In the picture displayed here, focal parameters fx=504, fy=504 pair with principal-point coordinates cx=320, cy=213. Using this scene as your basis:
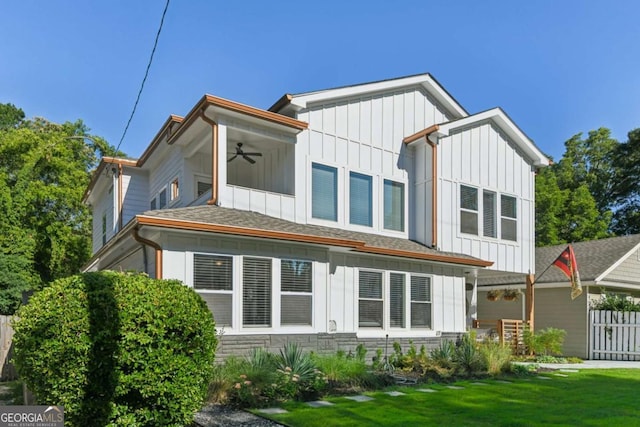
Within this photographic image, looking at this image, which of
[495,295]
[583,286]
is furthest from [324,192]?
[583,286]

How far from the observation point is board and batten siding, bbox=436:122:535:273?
47.9 feet

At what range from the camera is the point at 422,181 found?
14648mm

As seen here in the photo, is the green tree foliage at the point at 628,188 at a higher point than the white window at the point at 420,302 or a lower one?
higher

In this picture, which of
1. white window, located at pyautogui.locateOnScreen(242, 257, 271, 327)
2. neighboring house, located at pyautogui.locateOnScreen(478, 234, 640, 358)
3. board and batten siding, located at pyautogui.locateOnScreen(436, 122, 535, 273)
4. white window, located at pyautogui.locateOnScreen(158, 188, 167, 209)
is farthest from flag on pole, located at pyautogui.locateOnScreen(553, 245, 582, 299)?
white window, located at pyautogui.locateOnScreen(158, 188, 167, 209)

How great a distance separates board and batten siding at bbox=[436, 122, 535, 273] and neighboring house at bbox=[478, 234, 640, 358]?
8.39 feet

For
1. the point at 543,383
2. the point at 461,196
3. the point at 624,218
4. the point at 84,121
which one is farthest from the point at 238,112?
the point at 624,218

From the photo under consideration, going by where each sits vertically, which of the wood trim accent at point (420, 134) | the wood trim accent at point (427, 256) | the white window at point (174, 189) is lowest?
the wood trim accent at point (427, 256)

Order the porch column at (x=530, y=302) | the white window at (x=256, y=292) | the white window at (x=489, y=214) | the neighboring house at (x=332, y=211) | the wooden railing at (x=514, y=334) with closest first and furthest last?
the neighboring house at (x=332, y=211)
the white window at (x=256, y=292)
the white window at (x=489, y=214)
the wooden railing at (x=514, y=334)
the porch column at (x=530, y=302)

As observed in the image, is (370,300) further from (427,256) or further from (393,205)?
(393,205)

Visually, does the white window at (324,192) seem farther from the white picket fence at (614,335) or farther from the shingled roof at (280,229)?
the white picket fence at (614,335)

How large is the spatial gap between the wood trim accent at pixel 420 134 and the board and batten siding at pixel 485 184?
0.70 metres

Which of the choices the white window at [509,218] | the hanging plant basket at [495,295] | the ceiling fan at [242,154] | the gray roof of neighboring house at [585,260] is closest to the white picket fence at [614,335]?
the gray roof of neighboring house at [585,260]

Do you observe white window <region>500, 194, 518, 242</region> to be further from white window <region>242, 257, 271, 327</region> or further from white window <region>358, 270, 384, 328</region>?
white window <region>242, 257, 271, 327</region>

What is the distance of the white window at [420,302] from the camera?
42.8 ft
